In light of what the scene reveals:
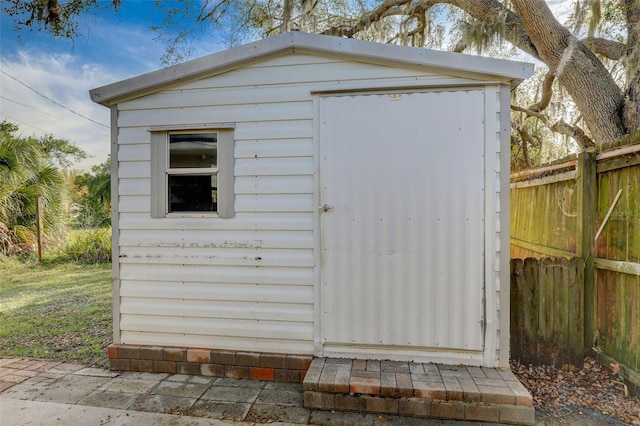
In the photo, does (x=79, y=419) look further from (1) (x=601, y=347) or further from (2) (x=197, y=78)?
(1) (x=601, y=347)

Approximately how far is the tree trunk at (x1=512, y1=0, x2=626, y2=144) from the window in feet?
15.2

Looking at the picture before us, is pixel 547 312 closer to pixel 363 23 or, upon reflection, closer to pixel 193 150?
pixel 193 150

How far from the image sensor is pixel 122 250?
2.99m

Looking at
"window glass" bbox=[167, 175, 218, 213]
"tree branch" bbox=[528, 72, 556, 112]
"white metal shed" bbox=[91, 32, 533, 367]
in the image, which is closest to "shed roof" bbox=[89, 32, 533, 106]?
"white metal shed" bbox=[91, 32, 533, 367]

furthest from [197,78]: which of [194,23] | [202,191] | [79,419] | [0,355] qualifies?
[194,23]

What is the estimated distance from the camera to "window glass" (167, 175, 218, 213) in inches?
114

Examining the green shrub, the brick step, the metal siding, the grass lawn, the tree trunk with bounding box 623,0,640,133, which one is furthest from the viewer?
the green shrub

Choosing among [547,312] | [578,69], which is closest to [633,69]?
[578,69]

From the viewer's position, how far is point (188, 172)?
2898mm

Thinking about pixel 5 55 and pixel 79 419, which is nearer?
pixel 79 419

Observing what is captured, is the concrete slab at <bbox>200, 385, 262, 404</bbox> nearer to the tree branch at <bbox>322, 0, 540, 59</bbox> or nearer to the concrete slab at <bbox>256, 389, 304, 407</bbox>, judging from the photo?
the concrete slab at <bbox>256, 389, 304, 407</bbox>

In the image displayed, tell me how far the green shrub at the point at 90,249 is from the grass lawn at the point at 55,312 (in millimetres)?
769

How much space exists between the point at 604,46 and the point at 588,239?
13.4 feet

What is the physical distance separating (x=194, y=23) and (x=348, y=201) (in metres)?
5.55
